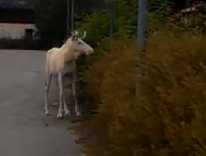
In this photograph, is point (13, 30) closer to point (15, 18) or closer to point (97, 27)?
point (15, 18)

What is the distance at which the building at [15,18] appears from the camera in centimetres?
7333

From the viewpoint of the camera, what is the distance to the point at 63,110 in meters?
14.8

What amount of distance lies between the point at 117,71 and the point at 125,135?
2.84 meters

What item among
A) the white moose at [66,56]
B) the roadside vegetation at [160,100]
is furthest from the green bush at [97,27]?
the roadside vegetation at [160,100]

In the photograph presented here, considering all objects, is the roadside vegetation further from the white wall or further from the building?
the building

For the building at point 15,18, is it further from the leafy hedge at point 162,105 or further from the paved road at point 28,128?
Result: the leafy hedge at point 162,105

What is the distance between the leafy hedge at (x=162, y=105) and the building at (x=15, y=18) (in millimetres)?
64137

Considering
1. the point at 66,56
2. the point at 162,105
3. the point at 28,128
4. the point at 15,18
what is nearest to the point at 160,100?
the point at 162,105

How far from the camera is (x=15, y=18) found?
256 ft

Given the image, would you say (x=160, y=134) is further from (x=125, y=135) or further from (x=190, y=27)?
(x=190, y=27)

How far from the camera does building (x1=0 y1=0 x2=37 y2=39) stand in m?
73.3

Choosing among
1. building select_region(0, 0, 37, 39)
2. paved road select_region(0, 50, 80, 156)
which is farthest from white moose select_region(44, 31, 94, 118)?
building select_region(0, 0, 37, 39)

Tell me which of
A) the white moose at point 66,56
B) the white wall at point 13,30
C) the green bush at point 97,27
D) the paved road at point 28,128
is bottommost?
the white wall at point 13,30

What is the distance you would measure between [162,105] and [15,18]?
72.6 meters
